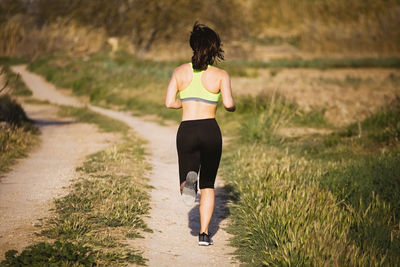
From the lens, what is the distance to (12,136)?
1009 centimetres

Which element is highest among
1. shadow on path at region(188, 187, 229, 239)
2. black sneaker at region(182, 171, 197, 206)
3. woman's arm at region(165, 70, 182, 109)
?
woman's arm at region(165, 70, 182, 109)

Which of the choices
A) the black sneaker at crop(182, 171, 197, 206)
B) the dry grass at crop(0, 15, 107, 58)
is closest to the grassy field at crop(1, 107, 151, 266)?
the black sneaker at crop(182, 171, 197, 206)

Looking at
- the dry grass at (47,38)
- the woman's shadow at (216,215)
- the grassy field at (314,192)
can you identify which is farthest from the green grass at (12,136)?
the grassy field at (314,192)

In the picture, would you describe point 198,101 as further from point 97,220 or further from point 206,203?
point 97,220

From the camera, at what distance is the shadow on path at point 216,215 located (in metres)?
5.73

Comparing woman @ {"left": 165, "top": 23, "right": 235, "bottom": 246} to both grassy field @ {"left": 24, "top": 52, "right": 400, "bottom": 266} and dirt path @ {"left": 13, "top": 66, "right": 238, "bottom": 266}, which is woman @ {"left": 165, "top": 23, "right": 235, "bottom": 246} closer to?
dirt path @ {"left": 13, "top": 66, "right": 238, "bottom": 266}

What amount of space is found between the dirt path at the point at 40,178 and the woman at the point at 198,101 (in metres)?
1.66

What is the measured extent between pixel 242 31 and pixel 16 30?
4223 centimetres

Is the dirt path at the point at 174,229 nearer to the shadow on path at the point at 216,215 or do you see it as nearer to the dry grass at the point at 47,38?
the shadow on path at the point at 216,215

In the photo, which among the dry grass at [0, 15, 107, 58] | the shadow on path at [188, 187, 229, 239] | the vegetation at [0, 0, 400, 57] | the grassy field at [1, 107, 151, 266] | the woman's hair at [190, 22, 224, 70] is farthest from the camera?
the vegetation at [0, 0, 400, 57]

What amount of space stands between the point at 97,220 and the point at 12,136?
18.3ft

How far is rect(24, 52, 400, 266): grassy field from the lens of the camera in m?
4.34

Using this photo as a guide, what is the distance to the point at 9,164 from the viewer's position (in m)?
8.45

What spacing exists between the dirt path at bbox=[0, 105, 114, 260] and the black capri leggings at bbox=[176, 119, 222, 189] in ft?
5.43
